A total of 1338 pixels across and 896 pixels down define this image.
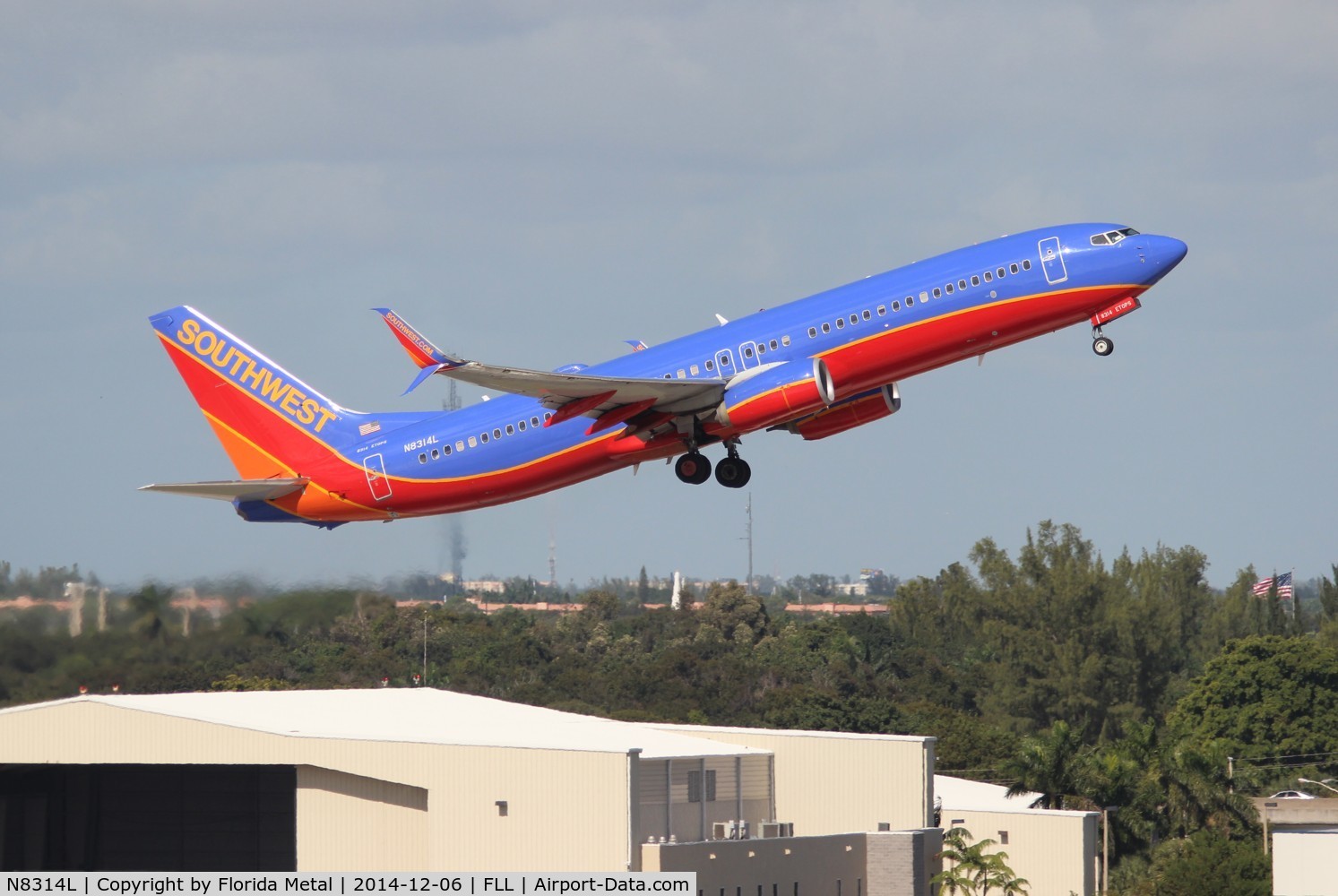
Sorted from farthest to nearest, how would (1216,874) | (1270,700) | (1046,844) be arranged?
(1270,700) → (1216,874) → (1046,844)

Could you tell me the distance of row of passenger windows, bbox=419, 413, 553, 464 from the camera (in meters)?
54.7

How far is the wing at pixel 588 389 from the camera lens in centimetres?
4816

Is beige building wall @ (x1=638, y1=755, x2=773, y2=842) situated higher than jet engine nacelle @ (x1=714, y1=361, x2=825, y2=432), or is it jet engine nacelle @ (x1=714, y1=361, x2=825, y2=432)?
jet engine nacelle @ (x1=714, y1=361, x2=825, y2=432)

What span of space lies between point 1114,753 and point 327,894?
68191mm

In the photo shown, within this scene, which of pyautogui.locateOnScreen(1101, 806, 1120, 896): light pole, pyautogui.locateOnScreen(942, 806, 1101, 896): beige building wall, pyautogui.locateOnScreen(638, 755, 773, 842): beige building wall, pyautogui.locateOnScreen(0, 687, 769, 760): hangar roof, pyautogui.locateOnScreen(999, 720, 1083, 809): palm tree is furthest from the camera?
pyautogui.locateOnScreen(999, 720, 1083, 809): palm tree

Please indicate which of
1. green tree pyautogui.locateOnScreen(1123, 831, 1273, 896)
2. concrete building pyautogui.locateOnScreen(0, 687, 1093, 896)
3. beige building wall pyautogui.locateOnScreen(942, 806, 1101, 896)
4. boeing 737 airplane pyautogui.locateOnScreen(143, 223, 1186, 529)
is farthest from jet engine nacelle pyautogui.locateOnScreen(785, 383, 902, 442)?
green tree pyautogui.locateOnScreen(1123, 831, 1273, 896)

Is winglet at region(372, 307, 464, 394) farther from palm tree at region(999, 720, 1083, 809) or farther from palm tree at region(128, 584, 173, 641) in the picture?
palm tree at region(999, 720, 1083, 809)

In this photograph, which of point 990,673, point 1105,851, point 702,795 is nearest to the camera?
point 702,795

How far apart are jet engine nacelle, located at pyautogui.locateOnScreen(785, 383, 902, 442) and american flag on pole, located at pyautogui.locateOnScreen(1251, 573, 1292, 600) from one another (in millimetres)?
132045

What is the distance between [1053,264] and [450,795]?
2607 centimetres

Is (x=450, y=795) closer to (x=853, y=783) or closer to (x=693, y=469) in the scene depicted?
(x=693, y=469)

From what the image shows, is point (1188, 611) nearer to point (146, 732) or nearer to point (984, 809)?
point (984, 809)

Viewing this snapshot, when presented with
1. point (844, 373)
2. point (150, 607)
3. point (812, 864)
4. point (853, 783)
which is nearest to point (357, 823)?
point (150, 607)

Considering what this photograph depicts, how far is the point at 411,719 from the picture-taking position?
71.1 m
